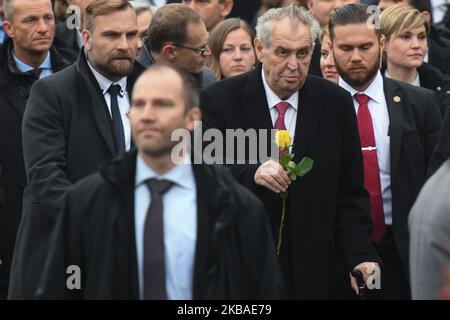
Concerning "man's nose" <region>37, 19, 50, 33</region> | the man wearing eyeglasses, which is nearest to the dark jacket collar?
the man wearing eyeglasses

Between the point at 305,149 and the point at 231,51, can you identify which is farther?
the point at 231,51

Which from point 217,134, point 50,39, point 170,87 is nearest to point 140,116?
point 170,87

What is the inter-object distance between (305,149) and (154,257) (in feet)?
7.06

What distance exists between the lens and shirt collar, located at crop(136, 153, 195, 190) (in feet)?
19.8

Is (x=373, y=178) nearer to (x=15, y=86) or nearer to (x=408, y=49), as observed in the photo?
(x=408, y=49)

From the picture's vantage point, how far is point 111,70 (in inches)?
318

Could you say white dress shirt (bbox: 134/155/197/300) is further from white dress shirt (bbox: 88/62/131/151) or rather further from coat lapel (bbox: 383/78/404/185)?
→ coat lapel (bbox: 383/78/404/185)

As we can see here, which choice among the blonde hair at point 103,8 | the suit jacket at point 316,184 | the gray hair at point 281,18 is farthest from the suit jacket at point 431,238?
the blonde hair at point 103,8

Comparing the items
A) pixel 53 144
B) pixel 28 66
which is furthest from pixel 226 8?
pixel 53 144

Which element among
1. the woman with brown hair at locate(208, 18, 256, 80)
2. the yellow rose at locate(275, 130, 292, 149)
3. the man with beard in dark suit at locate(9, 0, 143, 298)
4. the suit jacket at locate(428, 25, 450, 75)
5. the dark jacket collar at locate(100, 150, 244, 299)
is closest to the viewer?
the dark jacket collar at locate(100, 150, 244, 299)

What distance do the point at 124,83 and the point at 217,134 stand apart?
0.69 metres

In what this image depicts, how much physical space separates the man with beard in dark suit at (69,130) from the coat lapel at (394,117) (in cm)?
162

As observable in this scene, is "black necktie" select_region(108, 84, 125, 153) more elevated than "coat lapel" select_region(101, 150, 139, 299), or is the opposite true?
"black necktie" select_region(108, 84, 125, 153)

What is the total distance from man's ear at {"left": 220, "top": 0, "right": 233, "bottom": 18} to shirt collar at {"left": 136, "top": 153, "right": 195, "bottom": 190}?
20.4 ft
